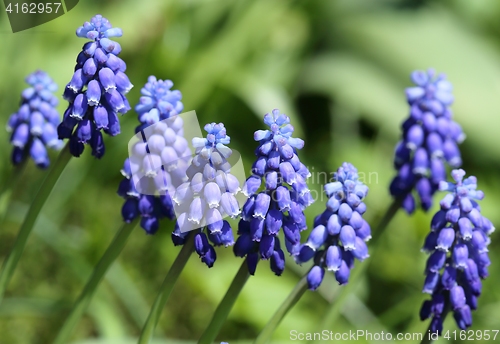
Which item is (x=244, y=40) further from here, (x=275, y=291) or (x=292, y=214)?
(x=292, y=214)

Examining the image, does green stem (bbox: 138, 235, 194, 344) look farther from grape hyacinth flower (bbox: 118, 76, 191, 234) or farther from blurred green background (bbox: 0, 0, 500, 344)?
blurred green background (bbox: 0, 0, 500, 344)

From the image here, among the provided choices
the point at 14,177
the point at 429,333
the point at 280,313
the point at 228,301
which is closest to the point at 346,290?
the point at 429,333

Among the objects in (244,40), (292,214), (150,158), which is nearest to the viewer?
(292,214)

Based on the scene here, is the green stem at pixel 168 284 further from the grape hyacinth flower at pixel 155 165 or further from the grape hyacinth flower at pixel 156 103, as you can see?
the grape hyacinth flower at pixel 156 103

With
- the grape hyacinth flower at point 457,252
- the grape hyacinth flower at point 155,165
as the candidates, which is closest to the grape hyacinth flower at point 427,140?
the grape hyacinth flower at point 457,252

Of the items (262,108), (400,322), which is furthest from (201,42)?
(400,322)

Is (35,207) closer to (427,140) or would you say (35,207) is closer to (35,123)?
(35,123)
